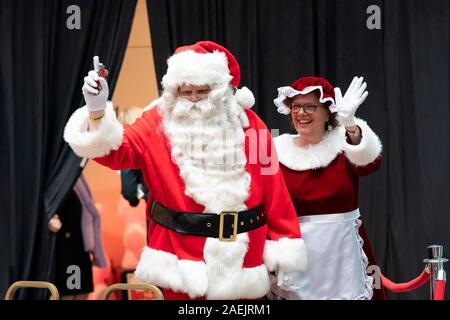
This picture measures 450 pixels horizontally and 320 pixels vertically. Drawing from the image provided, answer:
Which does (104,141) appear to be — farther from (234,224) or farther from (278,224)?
(278,224)

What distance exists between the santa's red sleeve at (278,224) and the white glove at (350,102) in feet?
1.16

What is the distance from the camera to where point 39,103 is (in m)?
4.75

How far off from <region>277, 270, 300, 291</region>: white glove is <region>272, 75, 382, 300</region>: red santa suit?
5 centimetres

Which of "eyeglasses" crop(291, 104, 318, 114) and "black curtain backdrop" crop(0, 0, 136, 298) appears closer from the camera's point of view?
"eyeglasses" crop(291, 104, 318, 114)

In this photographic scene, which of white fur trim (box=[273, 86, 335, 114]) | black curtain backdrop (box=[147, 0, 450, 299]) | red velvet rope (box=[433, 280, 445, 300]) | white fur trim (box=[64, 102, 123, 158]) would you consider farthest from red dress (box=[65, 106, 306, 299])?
black curtain backdrop (box=[147, 0, 450, 299])

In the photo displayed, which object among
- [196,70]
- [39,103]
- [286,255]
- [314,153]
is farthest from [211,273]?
[39,103]

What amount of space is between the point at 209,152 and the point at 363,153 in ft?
2.32

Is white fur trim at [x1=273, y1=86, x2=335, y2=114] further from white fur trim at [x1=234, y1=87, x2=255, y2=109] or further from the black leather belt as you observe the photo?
the black leather belt

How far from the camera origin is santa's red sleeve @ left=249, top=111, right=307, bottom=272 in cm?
337

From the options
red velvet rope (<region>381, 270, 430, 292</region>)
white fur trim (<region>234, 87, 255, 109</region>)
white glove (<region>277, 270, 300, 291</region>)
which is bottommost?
red velvet rope (<region>381, 270, 430, 292</region>)

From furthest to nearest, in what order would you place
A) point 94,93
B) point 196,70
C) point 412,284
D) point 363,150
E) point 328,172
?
point 412,284, point 328,172, point 363,150, point 196,70, point 94,93

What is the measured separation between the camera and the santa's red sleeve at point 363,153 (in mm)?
3465

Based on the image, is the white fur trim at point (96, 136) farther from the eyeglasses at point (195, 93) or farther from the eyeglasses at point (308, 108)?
the eyeglasses at point (308, 108)
